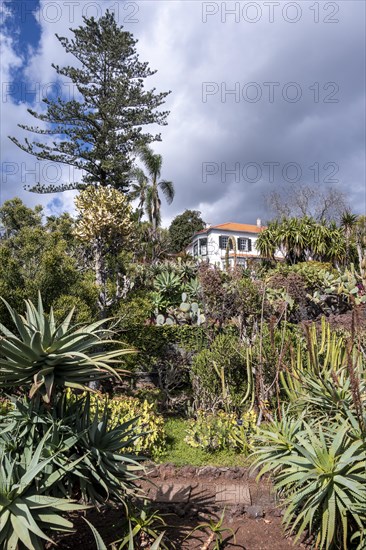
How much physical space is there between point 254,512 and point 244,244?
4259 centimetres

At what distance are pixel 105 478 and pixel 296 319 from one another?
8.27 metres

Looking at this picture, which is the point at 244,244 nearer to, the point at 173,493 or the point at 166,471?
the point at 166,471

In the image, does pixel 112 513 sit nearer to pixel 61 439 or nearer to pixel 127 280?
pixel 61 439

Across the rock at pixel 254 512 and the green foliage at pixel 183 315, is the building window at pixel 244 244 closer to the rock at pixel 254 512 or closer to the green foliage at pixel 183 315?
the green foliage at pixel 183 315

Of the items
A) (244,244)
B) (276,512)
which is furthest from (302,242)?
(244,244)

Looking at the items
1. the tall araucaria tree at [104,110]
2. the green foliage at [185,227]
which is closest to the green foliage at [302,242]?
the tall araucaria tree at [104,110]

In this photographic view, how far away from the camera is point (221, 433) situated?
5457 millimetres

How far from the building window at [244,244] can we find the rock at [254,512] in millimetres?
42079

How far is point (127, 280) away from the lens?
804 cm

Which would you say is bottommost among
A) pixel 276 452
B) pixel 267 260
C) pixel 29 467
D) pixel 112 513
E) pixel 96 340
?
pixel 112 513

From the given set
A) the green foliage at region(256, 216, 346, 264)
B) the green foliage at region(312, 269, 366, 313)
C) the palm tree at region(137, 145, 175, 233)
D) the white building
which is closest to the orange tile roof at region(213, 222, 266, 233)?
the white building

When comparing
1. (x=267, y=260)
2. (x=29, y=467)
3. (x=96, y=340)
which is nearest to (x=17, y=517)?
(x=29, y=467)

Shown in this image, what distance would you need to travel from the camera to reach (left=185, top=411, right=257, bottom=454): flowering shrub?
17.8 feet

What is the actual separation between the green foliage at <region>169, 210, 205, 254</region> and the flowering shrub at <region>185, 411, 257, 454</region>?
36583 mm
